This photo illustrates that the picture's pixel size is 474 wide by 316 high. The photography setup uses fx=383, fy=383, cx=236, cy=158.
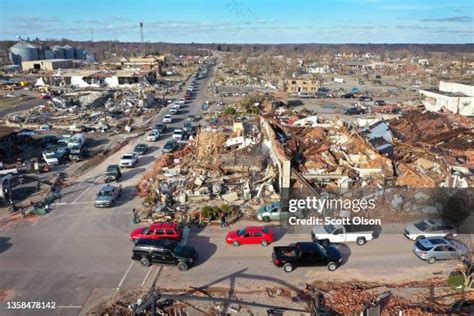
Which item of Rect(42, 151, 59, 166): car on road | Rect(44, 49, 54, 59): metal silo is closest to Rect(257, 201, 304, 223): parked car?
Rect(42, 151, 59, 166): car on road

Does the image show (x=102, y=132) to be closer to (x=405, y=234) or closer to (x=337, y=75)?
(x=405, y=234)

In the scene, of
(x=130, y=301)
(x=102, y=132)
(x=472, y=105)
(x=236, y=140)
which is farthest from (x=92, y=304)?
(x=472, y=105)

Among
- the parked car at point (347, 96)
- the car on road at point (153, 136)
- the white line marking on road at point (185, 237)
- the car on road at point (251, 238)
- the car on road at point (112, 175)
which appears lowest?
the white line marking on road at point (185, 237)

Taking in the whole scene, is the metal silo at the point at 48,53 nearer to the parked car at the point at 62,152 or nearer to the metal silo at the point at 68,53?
the metal silo at the point at 68,53

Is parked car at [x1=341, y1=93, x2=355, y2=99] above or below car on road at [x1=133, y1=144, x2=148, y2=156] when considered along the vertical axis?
above

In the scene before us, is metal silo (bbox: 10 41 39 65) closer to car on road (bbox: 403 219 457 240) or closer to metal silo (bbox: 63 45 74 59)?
metal silo (bbox: 63 45 74 59)

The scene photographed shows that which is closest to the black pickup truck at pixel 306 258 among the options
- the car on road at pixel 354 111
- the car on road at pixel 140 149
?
the car on road at pixel 140 149
